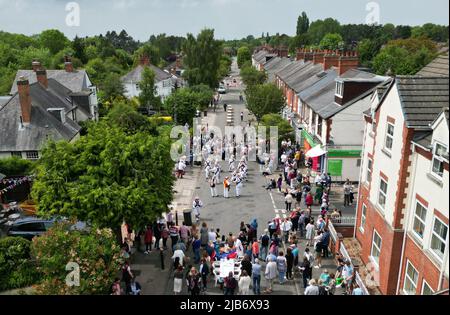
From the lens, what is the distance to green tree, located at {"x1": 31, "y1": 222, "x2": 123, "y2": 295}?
14312 millimetres

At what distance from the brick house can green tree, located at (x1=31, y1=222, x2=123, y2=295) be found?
10981 millimetres

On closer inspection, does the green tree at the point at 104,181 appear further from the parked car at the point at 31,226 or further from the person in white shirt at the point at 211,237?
the parked car at the point at 31,226

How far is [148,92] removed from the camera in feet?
187

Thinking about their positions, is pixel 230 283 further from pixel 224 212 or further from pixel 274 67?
pixel 274 67

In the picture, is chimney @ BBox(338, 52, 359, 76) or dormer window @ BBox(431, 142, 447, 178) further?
chimney @ BBox(338, 52, 359, 76)

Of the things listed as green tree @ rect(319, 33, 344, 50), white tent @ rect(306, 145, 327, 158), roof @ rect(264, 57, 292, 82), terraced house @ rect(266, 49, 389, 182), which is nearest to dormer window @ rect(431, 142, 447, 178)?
terraced house @ rect(266, 49, 389, 182)

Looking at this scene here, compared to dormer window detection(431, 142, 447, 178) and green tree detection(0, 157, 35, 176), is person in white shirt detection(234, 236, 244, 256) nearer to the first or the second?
dormer window detection(431, 142, 447, 178)

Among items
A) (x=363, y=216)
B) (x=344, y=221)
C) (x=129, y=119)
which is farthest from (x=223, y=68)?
(x=363, y=216)

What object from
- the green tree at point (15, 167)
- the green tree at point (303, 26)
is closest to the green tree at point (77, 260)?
the green tree at point (15, 167)

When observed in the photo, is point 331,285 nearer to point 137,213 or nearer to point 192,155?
point 137,213

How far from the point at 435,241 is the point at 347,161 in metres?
17.5

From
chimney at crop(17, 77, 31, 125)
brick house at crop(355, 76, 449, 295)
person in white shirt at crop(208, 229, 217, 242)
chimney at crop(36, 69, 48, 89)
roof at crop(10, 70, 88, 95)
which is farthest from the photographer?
roof at crop(10, 70, 88, 95)

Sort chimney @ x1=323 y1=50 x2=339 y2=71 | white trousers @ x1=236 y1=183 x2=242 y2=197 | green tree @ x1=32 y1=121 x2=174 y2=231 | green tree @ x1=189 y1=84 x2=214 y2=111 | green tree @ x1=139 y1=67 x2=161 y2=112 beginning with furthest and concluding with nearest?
green tree @ x1=189 y1=84 x2=214 y2=111 < green tree @ x1=139 y1=67 x2=161 y2=112 < chimney @ x1=323 y1=50 x2=339 y2=71 < white trousers @ x1=236 y1=183 x2=242 y2=197 < green tree @ x1=32 y1=121 x2=174 y2=231

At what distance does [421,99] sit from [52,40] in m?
107
